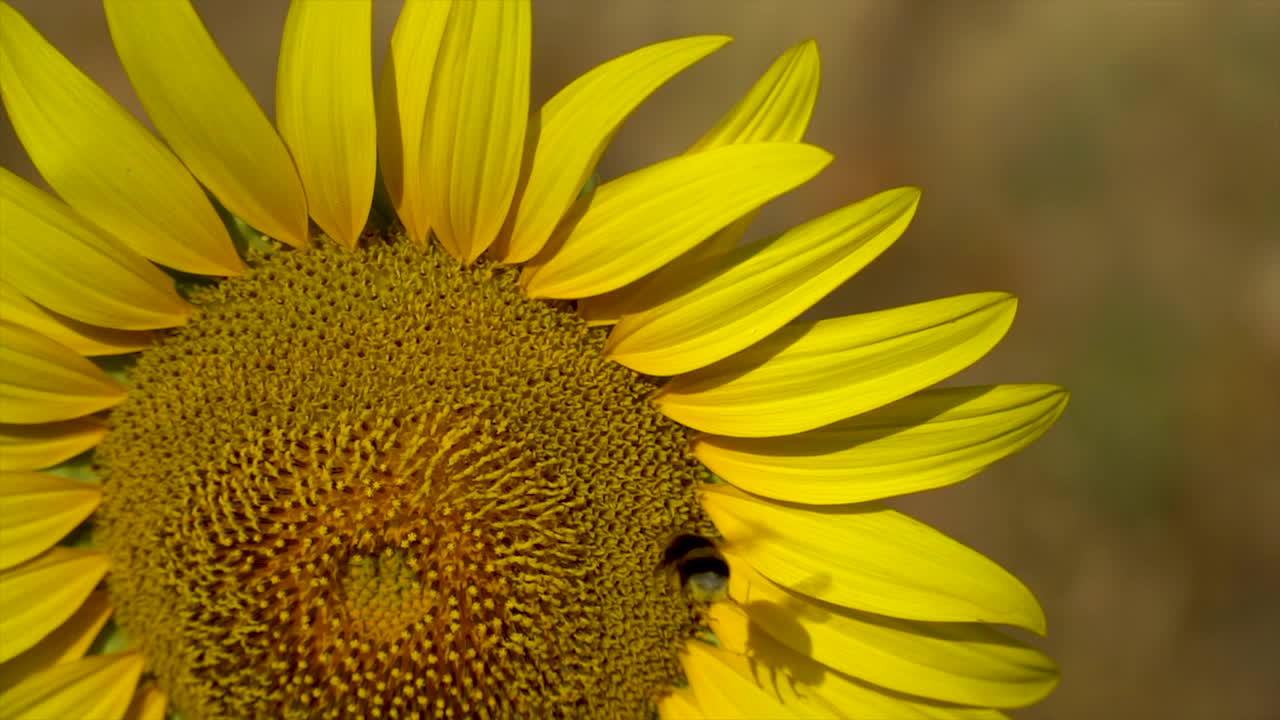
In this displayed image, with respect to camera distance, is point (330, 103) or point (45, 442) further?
point (45, 442)

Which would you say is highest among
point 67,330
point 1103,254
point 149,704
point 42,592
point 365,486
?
point 1103,254

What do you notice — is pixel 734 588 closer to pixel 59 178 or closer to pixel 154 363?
pixel 154 363

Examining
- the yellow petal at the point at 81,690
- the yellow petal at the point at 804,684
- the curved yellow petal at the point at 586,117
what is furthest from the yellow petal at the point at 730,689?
the yellow petal at the point at 81,690

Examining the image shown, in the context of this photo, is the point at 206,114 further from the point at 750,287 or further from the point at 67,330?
the point at 750,287

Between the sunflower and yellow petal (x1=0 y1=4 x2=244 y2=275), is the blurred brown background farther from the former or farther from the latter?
yellow petal (x1=0 y1=4 x2=244 y2=275)

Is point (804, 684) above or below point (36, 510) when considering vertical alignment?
below

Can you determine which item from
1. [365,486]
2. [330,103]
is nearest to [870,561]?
[365,486]

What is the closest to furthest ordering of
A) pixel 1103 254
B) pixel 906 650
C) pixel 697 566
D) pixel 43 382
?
1. pixel 43 382
2. pixel 697 566
3. pixel 906 650
4. pixel 1103 254

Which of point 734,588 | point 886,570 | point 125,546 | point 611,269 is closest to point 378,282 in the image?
point 611,269
